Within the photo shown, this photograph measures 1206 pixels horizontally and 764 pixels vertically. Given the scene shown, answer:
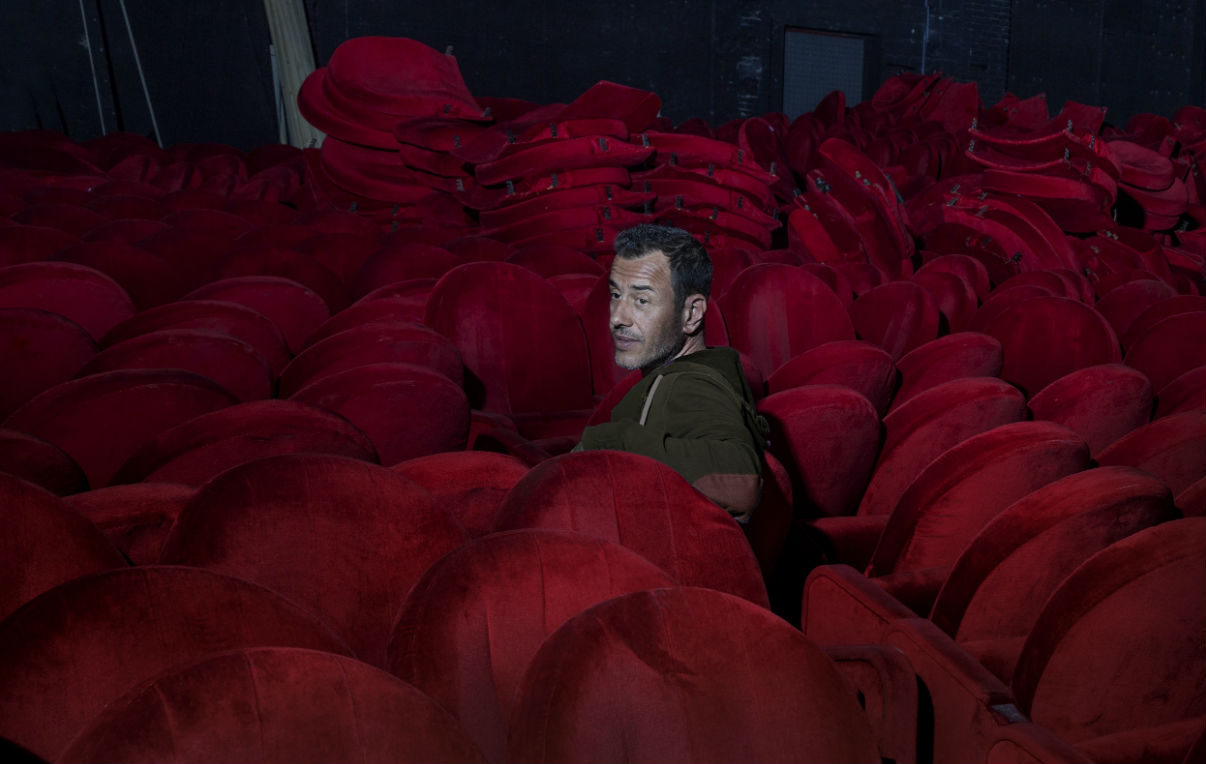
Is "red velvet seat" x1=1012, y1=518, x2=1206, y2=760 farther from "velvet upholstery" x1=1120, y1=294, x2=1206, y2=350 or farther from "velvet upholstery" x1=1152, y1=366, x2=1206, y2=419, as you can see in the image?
"velvet upholstery" x1=1120, y1=294, x2=1206, y2=350

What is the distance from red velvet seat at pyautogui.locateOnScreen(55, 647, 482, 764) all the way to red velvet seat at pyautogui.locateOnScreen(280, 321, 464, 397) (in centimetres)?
86

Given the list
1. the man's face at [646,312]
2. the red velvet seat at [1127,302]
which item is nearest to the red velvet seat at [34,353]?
the man's face at [646,312]

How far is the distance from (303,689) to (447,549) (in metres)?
0.31

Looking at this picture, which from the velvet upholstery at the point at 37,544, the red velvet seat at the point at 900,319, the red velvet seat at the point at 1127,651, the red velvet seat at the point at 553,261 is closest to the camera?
the velvet upholstery at the point at 37,544

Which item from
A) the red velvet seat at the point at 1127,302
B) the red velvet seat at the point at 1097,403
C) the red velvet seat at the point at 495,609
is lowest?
the red velvet seat at the point at 1127,302

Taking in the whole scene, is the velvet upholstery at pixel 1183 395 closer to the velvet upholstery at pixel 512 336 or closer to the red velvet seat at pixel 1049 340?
the red velvet seat at pixel 1049 340

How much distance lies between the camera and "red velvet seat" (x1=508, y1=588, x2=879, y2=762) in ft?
1.77

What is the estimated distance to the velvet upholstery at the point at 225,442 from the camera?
1024mm

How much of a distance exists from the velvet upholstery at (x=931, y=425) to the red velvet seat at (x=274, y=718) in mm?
945

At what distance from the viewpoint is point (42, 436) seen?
108 cm

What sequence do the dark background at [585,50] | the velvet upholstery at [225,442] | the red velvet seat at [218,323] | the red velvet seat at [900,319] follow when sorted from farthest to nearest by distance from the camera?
the dark background at [585,50] → the red velvet seat at [900,319] → the red velvet seat at [218,323] → the velvet upholstery at [225,442]

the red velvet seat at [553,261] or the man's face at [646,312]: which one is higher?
the man's face at [646,312]

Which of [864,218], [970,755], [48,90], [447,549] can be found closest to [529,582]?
[447,549]

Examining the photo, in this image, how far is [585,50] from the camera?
5.82 m
